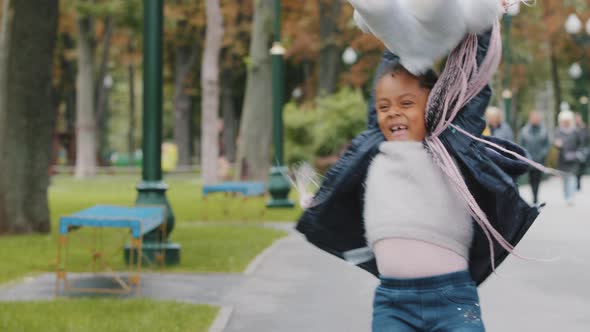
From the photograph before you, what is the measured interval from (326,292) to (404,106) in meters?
4.53

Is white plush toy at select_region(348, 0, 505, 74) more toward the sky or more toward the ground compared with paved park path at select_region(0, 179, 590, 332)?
more toward the sky

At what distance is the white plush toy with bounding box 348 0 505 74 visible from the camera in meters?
3.49

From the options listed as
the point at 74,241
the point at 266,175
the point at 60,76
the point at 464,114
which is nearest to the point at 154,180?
the point at 74,241

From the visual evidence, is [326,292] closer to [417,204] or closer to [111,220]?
[111,220]

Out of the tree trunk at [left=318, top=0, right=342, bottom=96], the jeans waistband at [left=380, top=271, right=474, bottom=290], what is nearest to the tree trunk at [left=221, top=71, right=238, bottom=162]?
the tree trunk at [left=318, top=0, right=342, bottom=96]

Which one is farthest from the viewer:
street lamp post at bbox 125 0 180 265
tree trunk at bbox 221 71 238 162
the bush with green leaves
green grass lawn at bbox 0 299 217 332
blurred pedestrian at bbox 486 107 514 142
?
tree trunk at bbox 221 71 238 162

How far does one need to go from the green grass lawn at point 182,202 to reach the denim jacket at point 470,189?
38.1ft

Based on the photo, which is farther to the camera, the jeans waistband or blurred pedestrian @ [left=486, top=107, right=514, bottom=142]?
blurred pedestrian @ [left=486, top=107, right=514, bottom=142]

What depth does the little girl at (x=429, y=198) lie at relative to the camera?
348 cm

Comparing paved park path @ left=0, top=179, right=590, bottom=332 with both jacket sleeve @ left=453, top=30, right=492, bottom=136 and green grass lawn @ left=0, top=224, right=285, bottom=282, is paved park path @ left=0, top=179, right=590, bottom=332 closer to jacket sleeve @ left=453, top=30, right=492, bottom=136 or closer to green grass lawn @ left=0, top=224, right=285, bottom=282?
green grass lawn @ left=0, top=224, right=285, bottom=282

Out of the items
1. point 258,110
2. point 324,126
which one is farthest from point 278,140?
point 324,126

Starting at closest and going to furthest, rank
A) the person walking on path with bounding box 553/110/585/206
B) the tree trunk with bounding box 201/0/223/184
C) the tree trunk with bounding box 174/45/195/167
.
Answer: the person walking on path with bounding box 553/110/585/206 → the tree trunk with bounding box 201/0/223/184 → the tree trunk with bounding box 174/45/195/167


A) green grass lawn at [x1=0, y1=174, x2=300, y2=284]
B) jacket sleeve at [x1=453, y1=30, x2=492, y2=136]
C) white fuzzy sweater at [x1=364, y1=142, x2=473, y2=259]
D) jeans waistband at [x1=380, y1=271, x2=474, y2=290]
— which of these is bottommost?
green grass lawn at [x1=0, y1=174, x2=300, y2=284]

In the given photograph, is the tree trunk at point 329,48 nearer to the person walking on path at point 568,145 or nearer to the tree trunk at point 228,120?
the tree trunk at point 228,120
